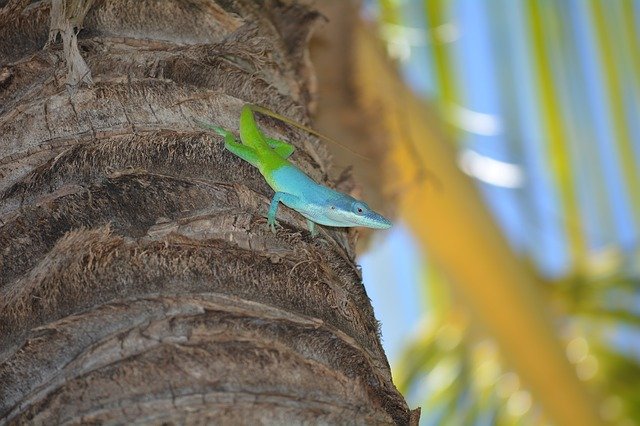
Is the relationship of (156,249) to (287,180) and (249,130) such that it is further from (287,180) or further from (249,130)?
(287,180)

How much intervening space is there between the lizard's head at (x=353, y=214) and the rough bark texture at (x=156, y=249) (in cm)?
24

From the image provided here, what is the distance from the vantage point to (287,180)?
11.1 feet

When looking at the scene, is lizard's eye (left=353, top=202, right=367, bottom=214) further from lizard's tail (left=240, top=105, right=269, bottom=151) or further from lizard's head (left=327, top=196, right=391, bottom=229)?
lizard's tail (left=240, top=105, right=269, bottom=151)

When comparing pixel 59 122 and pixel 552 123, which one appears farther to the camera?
pixel 552 123

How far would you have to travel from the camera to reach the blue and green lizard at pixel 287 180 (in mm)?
2984

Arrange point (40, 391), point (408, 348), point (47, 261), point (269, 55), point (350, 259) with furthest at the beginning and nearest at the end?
point (408, 348) < point (269, 55) < point (350, 259) < point (47, 261) < point (40, 391)

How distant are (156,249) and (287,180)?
960mm

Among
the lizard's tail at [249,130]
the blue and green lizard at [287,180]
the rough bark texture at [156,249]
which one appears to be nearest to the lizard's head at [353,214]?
the blue and green lizard at [287,180]

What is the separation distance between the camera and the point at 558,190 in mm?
5211

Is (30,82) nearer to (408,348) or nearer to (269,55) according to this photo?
(269,55)

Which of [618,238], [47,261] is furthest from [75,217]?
[618,238]

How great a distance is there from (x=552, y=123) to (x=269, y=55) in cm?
226

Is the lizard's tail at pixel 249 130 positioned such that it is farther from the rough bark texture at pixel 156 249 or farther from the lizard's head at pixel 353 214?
the lizard's head at pixel 353 214

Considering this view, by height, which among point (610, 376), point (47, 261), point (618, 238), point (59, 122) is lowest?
point (610, 376)
